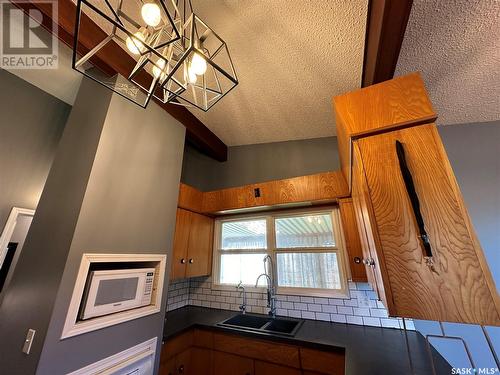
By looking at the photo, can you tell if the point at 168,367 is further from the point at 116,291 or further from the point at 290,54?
the point at 290,54

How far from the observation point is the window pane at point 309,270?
7.04ft

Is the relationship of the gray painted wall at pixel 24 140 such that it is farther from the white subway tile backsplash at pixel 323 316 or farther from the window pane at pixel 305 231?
the white subway tile backsplash at pixel 323 316

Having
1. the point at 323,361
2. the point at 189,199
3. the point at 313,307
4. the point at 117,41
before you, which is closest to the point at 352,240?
the point at 313,307

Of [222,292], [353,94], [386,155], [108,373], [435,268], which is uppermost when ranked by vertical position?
[353,94]

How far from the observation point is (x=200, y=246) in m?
2.48

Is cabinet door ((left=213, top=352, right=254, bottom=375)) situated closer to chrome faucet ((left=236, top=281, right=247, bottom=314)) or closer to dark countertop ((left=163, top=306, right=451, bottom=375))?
dark countertop ((left=163, top=306, right=451, bottom=375))

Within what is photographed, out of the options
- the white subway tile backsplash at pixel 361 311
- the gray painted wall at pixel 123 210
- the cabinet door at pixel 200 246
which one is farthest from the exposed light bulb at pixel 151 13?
the white subway tile backsplash at pixel 361 311

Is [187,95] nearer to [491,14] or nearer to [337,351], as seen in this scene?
[491,14]

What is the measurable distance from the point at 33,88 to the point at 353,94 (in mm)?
2633

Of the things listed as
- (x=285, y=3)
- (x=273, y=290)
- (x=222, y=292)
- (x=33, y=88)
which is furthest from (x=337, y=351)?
(x=33, y=88)

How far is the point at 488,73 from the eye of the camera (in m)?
1.30

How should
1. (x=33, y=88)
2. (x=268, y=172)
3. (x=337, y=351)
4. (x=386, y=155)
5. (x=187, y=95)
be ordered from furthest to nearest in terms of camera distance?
1. (x=268, y=172)
2. (x=187, y=95)
3. (x=33, y=88)
4. (x=337, y=351)
5. (x=386, y=155)

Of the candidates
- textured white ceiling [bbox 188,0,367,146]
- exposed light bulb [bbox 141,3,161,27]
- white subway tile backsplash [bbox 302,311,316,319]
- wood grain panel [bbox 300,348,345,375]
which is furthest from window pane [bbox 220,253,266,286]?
exposed light bulb [bbox 141,3,161,27]

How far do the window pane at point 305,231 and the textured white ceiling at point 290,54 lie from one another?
3.52 feet
